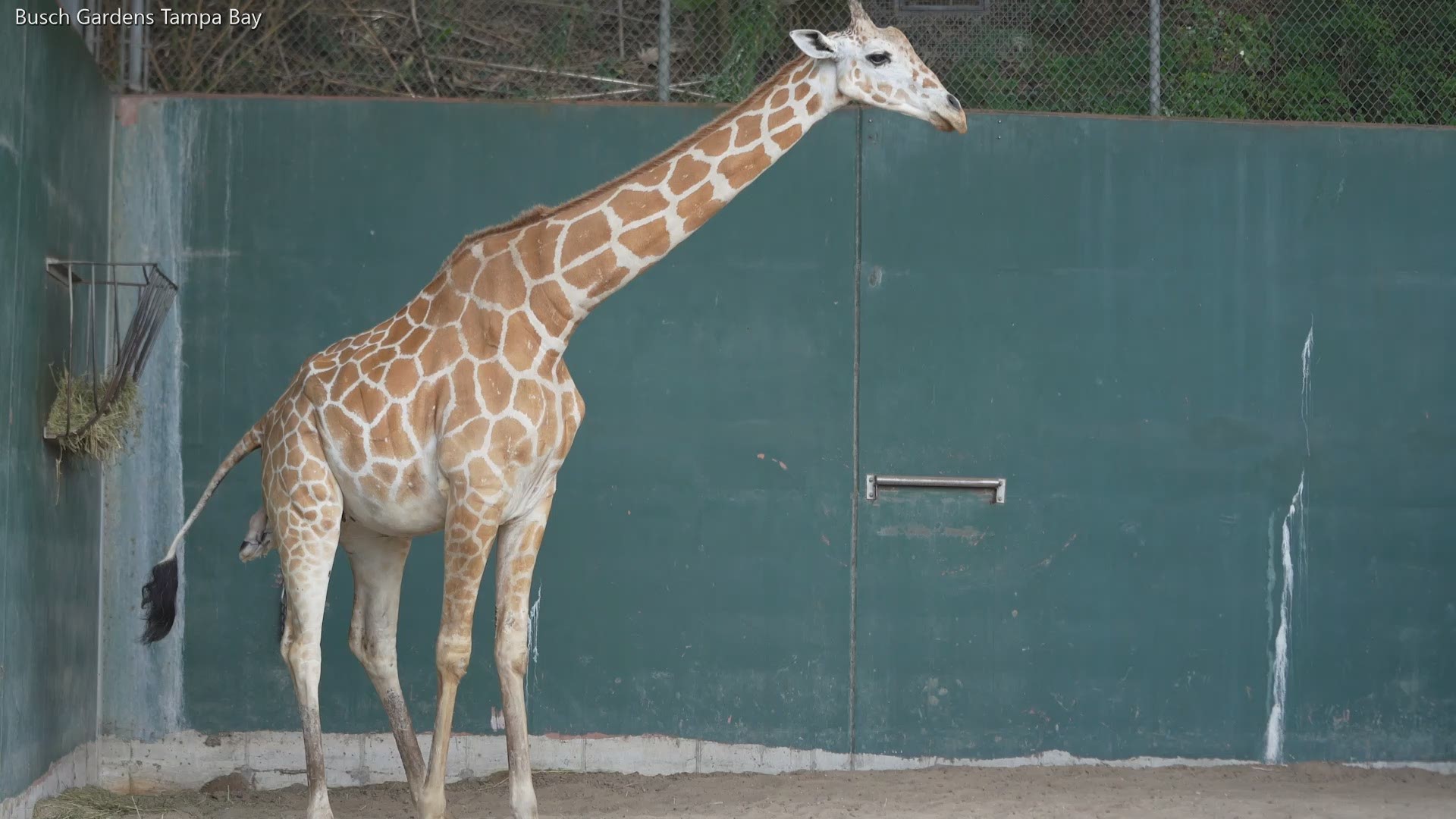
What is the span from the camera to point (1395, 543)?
6625mm

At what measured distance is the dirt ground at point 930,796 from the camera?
5688 mm

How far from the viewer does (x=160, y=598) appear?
211 inches

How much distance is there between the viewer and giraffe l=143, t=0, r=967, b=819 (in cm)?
479

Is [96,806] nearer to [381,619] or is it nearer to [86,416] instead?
[381,619]

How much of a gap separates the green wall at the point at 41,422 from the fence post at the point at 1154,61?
4.66m

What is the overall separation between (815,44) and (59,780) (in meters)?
3.81

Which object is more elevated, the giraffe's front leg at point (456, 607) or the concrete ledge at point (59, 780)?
the giraffe's front leg at point (456, 607)

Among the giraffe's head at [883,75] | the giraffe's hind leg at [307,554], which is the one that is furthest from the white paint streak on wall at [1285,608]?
the giraffe's hind leg at [307,554]

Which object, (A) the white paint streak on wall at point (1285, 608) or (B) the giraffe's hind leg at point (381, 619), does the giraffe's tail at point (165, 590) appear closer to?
(B) the giraffe's hind leg at point (381, 619)

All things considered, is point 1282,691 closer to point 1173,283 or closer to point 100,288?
point 1173,283

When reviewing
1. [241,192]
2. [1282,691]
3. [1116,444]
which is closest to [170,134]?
[241,192]

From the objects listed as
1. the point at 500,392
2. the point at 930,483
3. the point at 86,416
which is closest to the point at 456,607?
the point at 500,392

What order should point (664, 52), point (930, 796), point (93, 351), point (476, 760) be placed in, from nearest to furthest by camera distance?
point (93, 351) < point (930, 796) < point (476, 760) < point (664, 52)

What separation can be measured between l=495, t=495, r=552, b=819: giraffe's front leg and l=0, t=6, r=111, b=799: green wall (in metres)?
1.57
